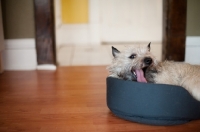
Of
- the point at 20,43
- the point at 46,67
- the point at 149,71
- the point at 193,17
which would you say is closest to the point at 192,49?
the point at 193,17

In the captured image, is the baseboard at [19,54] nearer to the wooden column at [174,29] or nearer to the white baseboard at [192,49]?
the wooden column at [174,29]

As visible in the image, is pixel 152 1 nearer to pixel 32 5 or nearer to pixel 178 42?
pixel 178 42

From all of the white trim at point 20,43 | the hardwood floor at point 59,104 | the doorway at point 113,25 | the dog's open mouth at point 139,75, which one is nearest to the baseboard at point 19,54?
the white trim at point 20,43

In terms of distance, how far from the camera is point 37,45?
2.94m

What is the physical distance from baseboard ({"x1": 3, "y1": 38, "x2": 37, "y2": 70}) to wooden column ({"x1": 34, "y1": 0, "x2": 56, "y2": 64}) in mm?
74

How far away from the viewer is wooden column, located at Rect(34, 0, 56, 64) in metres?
2.87

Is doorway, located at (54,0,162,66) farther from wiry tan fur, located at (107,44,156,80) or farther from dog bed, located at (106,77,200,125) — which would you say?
dog bed, located at (106,77,200,125)

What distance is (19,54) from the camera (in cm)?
299

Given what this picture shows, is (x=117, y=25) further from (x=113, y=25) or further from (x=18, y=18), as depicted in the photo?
(x=18, y=18)

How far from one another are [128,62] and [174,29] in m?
1.39

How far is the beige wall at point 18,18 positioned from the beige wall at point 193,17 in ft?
4.87

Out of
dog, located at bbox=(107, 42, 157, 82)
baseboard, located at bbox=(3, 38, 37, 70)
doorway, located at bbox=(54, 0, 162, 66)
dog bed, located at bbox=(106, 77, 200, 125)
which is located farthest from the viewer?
doorway, located at bbox=(54, 0, 162, 66)

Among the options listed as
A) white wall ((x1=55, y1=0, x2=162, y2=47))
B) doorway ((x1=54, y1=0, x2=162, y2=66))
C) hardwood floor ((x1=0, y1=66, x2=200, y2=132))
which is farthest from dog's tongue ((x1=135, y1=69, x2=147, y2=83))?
white wall ((x1=55, y1=0, x2=162, y2=47))

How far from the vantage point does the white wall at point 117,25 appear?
167 inches
